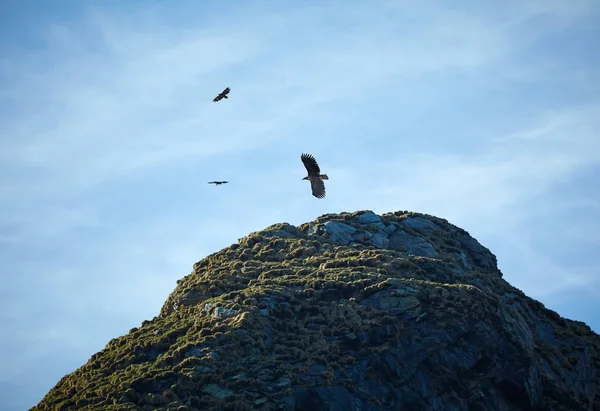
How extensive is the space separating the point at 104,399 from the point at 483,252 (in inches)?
1576

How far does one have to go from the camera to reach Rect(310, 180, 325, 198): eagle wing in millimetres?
57875

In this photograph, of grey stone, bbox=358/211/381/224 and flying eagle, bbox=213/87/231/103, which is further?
grey stone, bbox=358/211/381/224

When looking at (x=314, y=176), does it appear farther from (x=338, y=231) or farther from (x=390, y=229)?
(x=390, y=229)

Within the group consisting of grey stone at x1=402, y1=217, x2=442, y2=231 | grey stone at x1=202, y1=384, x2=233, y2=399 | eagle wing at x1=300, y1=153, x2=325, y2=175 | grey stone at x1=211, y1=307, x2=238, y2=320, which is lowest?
grey stone at x1=202, y1=384, x2=233, y2=399

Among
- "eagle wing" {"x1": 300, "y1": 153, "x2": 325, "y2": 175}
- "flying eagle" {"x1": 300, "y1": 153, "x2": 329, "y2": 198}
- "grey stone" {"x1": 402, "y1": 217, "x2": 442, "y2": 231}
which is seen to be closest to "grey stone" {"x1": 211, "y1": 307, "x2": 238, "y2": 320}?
"flying eagle" {"x1": 300, "y1": 153, "x2": 329, "y2": 198}

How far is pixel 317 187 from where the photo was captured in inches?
2282

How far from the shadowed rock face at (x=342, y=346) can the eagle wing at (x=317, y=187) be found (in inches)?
414

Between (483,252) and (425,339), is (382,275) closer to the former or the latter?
(425,339)

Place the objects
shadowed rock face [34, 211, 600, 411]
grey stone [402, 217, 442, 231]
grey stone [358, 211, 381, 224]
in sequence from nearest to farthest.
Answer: shadowed rock face [34, 211, 600, 411] → grey stone [358, 211, 381, 224] → grey stone [402, 217, 442, 231]

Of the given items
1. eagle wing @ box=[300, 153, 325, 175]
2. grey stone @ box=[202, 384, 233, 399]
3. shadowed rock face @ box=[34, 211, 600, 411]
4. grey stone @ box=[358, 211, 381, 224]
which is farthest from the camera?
grey stone @ box=[358, 211, 381, 224]

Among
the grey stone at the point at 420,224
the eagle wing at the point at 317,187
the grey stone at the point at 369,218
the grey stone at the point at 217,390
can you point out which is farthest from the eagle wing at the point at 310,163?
the grey stone at the point at 420,224

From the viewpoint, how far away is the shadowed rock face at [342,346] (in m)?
59.6

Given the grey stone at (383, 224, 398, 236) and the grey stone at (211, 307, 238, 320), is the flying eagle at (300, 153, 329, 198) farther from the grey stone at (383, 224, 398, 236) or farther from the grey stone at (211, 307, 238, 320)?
the grey stone at (383, 224, 398, 236)

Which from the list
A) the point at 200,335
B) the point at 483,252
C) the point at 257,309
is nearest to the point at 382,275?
the point at 257,309
